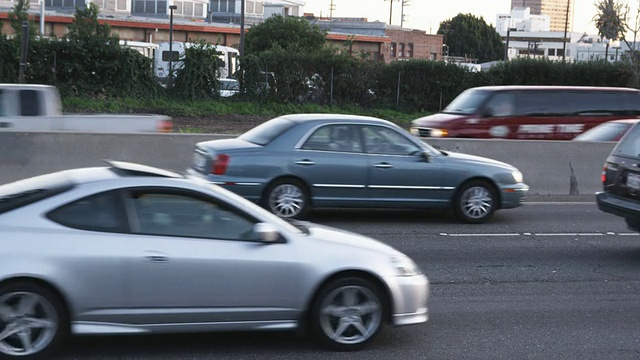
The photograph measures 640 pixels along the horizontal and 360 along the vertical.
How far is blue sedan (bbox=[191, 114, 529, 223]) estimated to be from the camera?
12.5 m

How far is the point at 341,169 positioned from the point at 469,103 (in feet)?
28.0

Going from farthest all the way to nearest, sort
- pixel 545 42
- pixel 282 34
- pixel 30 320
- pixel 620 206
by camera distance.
→ pixel 545 42, pixel 282 34, pixel 620 206, pixel 30 320

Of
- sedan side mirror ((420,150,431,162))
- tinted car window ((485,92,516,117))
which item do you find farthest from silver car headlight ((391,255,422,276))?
tinted car window ((485,92,516,117))

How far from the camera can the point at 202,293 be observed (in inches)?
251

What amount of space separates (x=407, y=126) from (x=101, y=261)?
1258 inches

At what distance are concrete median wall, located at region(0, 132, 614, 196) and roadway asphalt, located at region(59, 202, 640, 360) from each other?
9.14ft

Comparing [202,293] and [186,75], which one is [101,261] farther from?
[186,75]

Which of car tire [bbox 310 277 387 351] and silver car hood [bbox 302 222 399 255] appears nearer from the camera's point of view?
car tire [bbox 310 277 387 351]

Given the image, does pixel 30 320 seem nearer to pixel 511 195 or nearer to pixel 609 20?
pixel 511 195

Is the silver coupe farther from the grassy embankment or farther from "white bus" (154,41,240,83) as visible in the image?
"white bus" (154,41,240,83)

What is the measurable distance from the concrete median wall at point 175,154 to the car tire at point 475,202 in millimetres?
3450

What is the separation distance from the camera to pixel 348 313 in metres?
6.76

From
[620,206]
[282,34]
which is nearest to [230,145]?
[620,206]

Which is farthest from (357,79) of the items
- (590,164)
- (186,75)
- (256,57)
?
(590,164)
